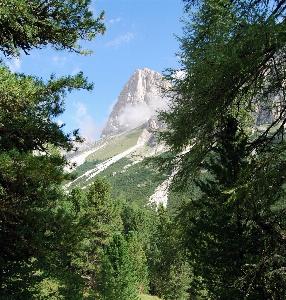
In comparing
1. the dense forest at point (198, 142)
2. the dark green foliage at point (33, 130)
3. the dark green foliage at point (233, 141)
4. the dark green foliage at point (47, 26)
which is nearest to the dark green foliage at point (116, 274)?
the dense forest at point (198, 142)

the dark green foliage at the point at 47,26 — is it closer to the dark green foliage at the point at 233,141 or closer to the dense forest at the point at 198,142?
the dense forest at the point at 198,142

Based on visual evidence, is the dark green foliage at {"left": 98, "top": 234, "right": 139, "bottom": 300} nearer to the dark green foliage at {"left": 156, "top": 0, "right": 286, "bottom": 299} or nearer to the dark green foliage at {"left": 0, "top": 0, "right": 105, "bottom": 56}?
the dark green foliage at {"left": 156, "top": 0, "right": 286, "bottom": 299}

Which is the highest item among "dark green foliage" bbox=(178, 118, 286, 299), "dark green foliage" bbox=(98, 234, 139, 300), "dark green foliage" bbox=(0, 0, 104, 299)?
"dark green foliage" bbox=(0, 0, 104, 299)

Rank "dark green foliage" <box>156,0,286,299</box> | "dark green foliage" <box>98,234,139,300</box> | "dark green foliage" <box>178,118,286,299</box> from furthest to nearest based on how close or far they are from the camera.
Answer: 1. "dark green foliage" <box>98,234,139,300</box>
2. "dark green foliage" <box>178,118,286,299</box>
3. "dark green foliage" <box>156,0,286,299</box>

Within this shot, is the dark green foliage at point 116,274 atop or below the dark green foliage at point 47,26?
below

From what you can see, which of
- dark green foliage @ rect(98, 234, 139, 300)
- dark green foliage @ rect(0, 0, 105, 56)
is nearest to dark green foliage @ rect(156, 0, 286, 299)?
dark green foliage @ rect(0, 0, 105, 56)

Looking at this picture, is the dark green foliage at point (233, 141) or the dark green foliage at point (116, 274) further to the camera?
the dark green foliage at point (116, 274)

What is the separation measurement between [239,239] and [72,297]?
11.6 meters

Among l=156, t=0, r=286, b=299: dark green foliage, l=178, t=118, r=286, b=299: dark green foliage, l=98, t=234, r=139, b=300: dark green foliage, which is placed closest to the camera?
l=156, t=0, r=286, b=299: dark green foliage

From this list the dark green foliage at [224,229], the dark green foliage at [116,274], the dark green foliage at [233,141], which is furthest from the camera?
the dark green foliage at [116,274]

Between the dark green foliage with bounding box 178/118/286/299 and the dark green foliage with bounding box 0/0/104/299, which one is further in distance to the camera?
the dark green foliage with bounding box 178/118/286/299

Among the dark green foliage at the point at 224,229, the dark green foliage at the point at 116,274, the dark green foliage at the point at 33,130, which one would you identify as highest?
the dark green foliage at the point at 33,130

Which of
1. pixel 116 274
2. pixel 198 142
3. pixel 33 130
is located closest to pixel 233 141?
pixel 198 142

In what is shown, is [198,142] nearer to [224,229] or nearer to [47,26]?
[224,229]
